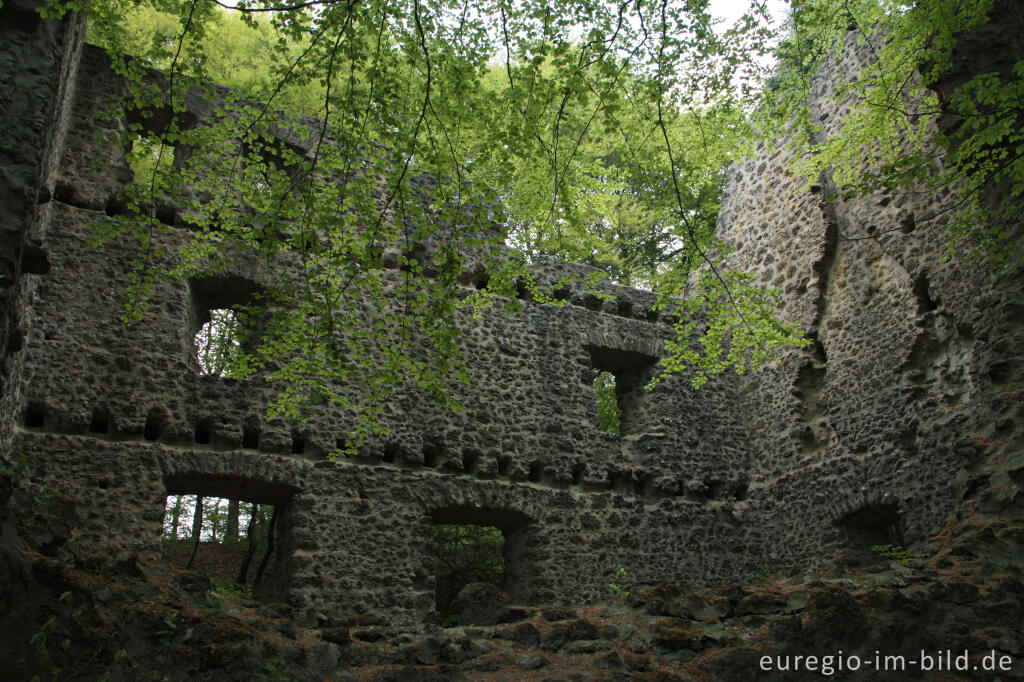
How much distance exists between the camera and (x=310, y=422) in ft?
24.4

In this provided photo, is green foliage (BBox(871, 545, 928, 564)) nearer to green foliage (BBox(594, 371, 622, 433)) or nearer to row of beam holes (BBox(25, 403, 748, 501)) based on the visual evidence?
row of beam holes (BBox(25, 403, 748, 501))

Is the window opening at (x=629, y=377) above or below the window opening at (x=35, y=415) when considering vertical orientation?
above

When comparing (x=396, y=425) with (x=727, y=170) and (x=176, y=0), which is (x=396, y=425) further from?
(x=727, y=170)

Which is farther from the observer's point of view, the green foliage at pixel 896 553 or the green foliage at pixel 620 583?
the green foliage at pixel 620 583

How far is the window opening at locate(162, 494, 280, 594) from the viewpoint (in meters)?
11.9

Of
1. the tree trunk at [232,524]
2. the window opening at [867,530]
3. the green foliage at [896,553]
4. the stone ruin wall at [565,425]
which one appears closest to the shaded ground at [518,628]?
the green foliage at [896,553]

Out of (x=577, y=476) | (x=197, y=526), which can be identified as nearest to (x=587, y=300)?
(x=577, y=476)

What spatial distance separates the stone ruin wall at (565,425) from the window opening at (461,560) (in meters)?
2.30

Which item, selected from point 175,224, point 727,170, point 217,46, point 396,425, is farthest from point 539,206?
point 217,46

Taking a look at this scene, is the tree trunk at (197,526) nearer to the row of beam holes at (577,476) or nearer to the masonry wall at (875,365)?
the row of beam holes at (577,476)

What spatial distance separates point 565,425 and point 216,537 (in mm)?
9484

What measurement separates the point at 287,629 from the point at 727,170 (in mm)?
10041

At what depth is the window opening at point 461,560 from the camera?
422 inches

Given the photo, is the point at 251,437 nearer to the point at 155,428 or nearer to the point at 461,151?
the point at 155,428
